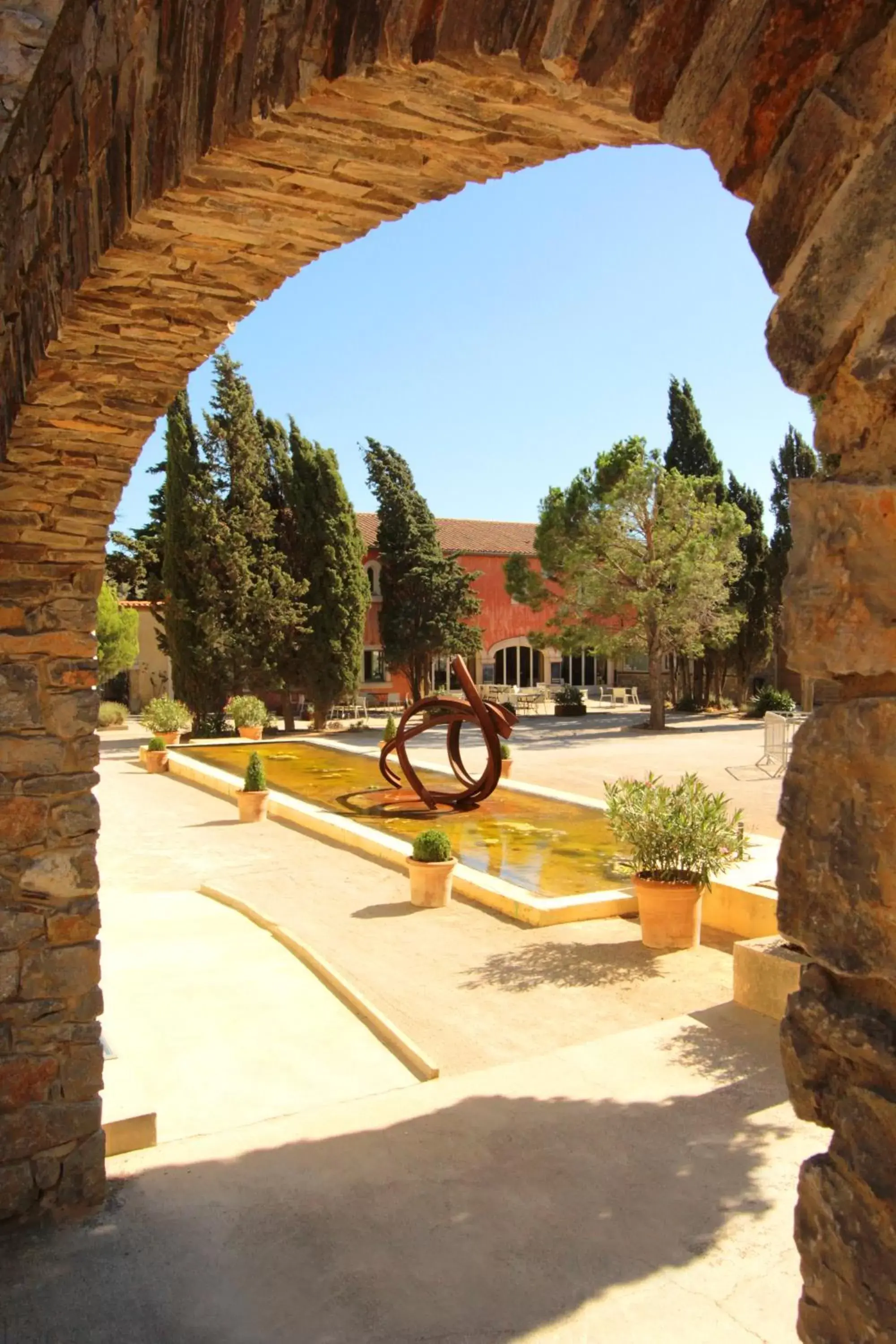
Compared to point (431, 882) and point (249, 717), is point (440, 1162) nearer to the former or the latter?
point (431, 882)

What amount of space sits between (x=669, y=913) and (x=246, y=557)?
17935 mm

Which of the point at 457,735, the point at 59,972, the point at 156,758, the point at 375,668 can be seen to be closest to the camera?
the point at 59,972

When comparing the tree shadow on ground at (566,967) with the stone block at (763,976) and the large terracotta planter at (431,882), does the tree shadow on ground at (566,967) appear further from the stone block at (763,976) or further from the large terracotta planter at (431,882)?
the large terracotta planter at (431,882)

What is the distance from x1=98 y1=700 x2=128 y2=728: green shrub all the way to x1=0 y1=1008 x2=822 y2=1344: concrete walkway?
73.9 ft

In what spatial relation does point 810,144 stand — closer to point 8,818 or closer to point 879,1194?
point 879,1194

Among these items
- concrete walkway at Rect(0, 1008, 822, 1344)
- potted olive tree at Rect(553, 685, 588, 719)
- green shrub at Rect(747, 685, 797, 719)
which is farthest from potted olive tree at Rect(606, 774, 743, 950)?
potted olive tree at Rect(553, 685, 588, 719)

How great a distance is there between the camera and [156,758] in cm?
1812

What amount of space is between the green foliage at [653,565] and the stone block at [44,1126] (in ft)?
70.0

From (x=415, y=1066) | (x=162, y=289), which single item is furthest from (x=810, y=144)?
(x=415, y=1066)

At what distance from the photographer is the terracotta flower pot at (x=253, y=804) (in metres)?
13.0

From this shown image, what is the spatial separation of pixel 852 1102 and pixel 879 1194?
0.10 m

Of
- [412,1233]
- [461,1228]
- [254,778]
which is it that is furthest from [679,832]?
[254,778]

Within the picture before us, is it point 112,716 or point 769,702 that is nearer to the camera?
point 112,716

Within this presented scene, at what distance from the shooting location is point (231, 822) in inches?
518
